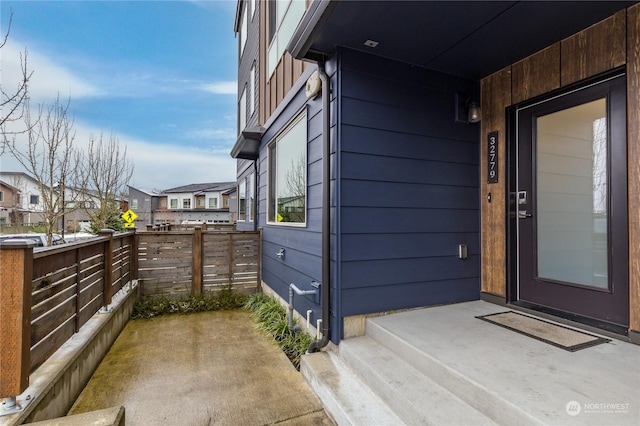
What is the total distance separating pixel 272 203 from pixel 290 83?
5.35 ft

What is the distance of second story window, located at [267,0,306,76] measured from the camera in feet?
12.0

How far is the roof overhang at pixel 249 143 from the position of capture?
5.12 metres

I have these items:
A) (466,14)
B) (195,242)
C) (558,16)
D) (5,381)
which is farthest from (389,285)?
(195,242)

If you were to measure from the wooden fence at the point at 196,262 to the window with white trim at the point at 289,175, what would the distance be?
833mm

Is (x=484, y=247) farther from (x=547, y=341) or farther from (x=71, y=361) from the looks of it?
(x=71, y=361)

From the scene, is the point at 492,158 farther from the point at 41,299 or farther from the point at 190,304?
the point at 190,304

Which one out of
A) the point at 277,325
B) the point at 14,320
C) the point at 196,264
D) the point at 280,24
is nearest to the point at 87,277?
the point at 14,320

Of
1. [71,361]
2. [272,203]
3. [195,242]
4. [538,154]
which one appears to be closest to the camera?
[71,361]

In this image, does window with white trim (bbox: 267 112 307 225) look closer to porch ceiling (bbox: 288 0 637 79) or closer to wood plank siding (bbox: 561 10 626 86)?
porch ceiling (bbox: 288 0 637 79)

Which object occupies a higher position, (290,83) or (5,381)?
(290,83)

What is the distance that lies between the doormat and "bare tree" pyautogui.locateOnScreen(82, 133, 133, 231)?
9.86 m

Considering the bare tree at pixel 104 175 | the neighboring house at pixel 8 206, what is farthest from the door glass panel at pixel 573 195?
the neighboring house at pixel 8 206

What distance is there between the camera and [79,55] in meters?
8.21

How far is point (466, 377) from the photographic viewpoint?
1.61 m
